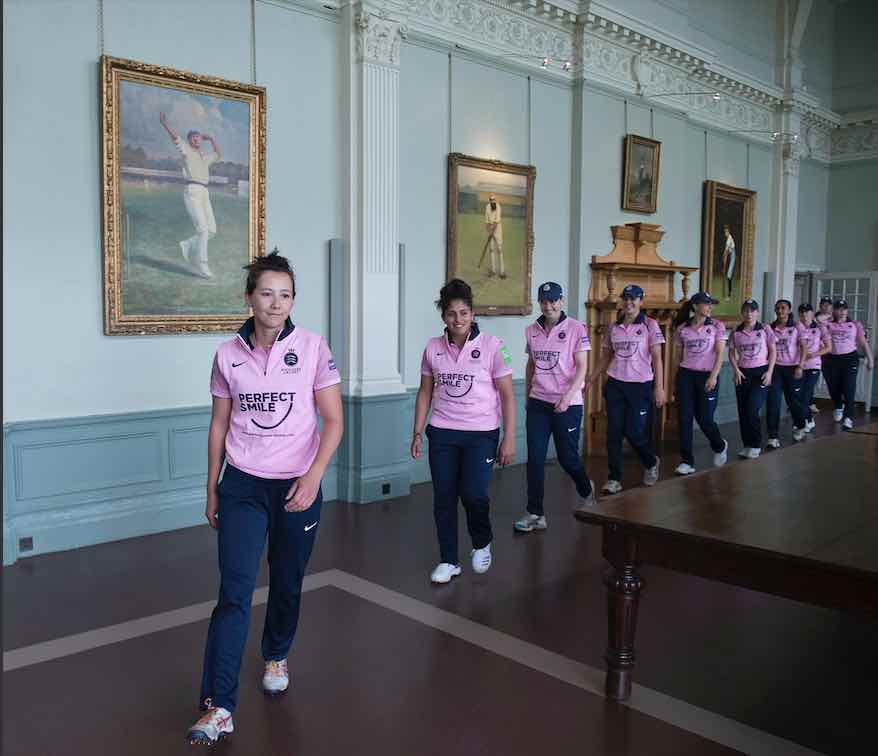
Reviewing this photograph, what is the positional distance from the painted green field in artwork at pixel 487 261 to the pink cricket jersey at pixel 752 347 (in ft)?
7.94

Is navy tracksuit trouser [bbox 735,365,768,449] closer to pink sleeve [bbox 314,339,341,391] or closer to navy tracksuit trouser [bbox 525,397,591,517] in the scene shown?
navy tracksuit trouser [bbox 525,397,591,517]

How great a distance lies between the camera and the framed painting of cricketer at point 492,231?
7.88 metres

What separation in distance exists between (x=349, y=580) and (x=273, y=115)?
12.0 ft

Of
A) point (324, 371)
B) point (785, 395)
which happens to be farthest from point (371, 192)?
point (785, 395)

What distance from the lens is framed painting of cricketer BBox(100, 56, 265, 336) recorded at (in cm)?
554

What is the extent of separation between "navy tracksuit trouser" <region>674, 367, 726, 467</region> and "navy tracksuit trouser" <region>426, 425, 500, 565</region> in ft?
13.1

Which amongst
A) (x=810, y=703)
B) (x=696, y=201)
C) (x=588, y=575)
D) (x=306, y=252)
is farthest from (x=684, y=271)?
(x=810, y=703)

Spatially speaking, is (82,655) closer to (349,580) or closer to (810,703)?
A: (349,580)

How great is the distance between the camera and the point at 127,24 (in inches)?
219

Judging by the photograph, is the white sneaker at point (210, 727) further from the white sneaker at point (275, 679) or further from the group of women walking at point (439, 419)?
the white sneaker at point (275, 679)

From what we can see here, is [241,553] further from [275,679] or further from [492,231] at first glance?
[492,231]

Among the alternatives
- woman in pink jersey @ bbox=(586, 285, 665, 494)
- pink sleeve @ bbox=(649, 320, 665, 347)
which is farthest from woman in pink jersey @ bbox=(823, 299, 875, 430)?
pink sleeve @ bbox=(649, 320, 665, 347)

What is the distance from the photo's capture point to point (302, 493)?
2.96 metres

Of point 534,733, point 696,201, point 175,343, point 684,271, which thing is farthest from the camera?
point 696,201
